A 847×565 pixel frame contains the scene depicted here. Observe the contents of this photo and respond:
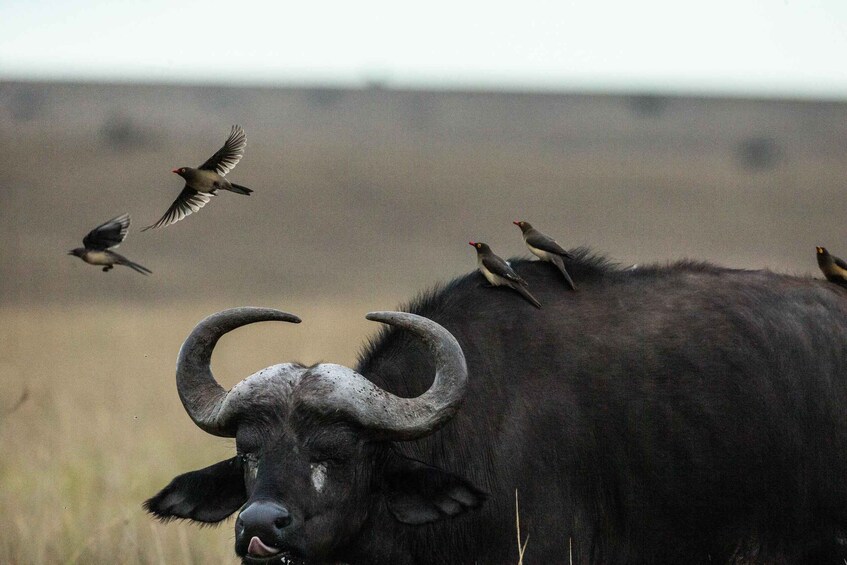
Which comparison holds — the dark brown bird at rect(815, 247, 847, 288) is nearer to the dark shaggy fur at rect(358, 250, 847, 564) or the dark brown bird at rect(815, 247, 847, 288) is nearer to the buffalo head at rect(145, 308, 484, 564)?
the dark shaggy fur at rect(358, 250, 847, 564)

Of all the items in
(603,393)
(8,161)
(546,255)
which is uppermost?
(8,161)

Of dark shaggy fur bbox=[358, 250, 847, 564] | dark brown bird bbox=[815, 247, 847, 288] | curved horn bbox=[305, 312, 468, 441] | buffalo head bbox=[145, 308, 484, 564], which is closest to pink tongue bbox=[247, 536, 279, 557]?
buffalo head bbox=[145, 308, 484, 564]

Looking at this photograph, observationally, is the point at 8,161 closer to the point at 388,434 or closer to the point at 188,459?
the point at 188,459

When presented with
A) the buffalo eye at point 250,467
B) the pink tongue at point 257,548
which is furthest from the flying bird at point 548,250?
the pink tongue at point 257,548

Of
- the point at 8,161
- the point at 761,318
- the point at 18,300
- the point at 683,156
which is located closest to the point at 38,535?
the point at 761,318

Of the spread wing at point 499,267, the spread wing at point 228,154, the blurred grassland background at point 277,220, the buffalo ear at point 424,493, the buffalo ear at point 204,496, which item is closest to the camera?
the buffalo ear at point 424,493

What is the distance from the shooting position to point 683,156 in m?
61.5

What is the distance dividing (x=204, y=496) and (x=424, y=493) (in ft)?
3.64

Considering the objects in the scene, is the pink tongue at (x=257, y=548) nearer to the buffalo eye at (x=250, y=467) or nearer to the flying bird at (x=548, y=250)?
the buffalo eye at (x=250, y=467)

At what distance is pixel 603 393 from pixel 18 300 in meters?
22.6

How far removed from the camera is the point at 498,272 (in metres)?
6.49

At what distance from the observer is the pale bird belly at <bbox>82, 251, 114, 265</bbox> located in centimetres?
599

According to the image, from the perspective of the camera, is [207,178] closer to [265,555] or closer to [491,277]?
[491,277]

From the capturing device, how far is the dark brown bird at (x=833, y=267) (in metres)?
7.30
